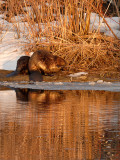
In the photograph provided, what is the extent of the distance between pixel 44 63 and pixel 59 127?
7203 mm

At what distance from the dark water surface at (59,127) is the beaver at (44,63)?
12.7 feet

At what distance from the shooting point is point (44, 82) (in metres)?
11.0

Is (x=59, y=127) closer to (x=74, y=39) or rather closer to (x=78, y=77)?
(x=78, y=77)

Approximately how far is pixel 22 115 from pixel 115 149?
2.22 meters

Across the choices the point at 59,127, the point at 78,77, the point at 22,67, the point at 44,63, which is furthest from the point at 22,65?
the point at 59,127

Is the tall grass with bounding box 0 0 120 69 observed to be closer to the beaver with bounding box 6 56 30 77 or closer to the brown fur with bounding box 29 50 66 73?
the brown fur with bounding box 29 50 66 73

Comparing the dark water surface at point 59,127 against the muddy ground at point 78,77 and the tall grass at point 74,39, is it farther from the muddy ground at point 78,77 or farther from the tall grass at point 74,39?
the tall grass at point 74,39

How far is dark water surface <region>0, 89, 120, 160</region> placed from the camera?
3.89m

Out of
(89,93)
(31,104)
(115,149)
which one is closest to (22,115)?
(31,104)

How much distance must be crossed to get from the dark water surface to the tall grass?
466 cm

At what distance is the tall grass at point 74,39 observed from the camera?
42.3 ft

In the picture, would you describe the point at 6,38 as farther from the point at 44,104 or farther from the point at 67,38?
the point at 44,104

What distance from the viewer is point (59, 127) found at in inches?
200

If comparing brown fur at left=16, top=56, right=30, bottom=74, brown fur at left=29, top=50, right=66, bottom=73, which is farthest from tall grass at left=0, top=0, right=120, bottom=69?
brown fur at left=16, top=56, right=30, bottom=74
